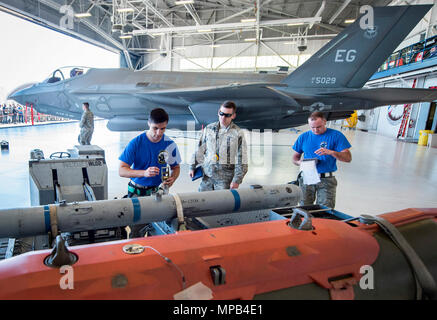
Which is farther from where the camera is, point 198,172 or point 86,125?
point 86,125

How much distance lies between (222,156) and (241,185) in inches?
93.5

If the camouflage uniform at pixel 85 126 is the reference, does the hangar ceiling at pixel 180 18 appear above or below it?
above

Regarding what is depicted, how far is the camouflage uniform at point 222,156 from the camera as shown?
10.3 feet

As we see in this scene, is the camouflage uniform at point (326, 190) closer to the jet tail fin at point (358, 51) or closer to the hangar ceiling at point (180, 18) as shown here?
the jet tail fin at point (358, 51)

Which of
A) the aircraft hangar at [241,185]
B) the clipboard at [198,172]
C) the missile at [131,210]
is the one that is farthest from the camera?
the clipboard at [198,172]

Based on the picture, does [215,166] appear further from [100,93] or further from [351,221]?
[100,93]

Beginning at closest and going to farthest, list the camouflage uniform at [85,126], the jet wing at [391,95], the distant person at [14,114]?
the jet wing at [391,95] → the camouflage uniform at [85,126] → the distant person at [14,114]

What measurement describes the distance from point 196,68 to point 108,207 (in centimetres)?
2792

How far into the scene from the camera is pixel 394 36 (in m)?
6.57

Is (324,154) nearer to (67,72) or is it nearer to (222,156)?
(222,156)

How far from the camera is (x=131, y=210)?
184cm

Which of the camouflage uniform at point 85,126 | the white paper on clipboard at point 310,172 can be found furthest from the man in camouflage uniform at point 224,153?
the camouflage uniform at point 85,126

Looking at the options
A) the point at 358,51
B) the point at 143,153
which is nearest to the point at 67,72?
the point at 143,153

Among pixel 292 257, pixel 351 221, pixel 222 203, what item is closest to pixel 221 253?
pixel 292 257
